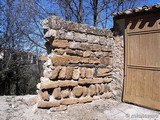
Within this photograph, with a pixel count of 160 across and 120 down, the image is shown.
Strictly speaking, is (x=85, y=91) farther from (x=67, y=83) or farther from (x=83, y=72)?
(x=67, y=83)

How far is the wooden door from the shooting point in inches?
178

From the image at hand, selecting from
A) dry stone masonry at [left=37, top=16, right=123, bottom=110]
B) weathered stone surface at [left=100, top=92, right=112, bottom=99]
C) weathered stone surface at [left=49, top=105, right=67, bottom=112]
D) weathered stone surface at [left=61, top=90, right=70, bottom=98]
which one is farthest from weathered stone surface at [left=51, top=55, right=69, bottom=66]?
weathered stone surface at [left=100, top=92, right=112, bottom=99]

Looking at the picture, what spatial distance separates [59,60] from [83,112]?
3.83 feet

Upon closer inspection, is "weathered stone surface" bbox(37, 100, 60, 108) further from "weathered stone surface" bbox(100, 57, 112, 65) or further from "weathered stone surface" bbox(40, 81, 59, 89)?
"weathered stone surface" bbox(100, 57, 112, 65)

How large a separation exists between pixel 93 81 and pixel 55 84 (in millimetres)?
1020

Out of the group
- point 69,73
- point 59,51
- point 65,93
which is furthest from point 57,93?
point 59,51

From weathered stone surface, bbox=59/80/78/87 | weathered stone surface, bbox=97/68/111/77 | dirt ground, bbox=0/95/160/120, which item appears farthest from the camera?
weathered stone surface, bbox=97/68/111/77

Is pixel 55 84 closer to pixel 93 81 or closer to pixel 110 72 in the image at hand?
pixel 93 81

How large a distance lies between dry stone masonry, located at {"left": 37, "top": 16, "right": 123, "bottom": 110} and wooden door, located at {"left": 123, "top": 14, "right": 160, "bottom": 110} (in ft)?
0.99

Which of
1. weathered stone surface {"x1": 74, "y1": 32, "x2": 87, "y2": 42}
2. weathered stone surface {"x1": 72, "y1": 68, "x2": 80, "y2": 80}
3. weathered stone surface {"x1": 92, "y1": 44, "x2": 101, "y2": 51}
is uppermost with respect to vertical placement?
weathered stone surface {"x1": 74, "y1": 32, "x2": 87, "y2": 42}

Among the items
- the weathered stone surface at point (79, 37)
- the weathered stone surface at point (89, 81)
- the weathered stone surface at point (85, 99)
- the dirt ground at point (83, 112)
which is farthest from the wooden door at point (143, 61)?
the weathered stone surface at point (79, 37)

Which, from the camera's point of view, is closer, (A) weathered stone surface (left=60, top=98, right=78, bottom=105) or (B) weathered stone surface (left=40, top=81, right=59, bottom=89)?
(B) weathered stone surface (left=40, top=81, right=59, bottom=89)

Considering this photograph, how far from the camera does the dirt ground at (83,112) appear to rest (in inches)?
163

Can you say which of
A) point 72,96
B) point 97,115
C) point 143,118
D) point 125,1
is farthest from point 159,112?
point 125,1
